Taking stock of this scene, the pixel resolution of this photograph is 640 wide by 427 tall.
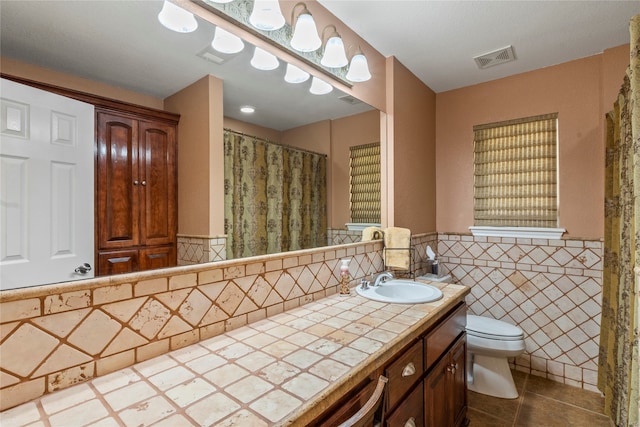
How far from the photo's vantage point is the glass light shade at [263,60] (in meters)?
1.27

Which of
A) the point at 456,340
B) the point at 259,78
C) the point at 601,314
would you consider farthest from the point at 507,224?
the point at 259,78

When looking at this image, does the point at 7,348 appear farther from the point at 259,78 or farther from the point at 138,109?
the point at 259,78

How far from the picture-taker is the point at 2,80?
620mm

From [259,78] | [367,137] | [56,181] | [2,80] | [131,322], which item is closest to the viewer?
[2,80]

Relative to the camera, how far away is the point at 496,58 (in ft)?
7.09

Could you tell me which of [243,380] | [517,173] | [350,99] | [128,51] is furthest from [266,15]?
[517,173]

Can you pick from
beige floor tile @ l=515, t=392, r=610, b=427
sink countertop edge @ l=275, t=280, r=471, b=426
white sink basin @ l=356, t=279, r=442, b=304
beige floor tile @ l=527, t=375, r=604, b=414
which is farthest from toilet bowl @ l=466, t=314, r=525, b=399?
sink countertop edge @ l=275, t=280, r=471, b=426

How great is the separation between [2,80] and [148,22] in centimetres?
44

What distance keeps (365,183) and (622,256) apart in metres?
1.38

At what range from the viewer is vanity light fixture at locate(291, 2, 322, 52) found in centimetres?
139

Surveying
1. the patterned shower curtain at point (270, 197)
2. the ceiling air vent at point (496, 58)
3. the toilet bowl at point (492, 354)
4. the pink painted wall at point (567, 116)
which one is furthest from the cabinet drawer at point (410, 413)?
the ceiling air vent at point (496, 58)

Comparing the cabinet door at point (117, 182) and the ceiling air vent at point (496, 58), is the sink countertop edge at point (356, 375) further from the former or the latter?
the ceiling air vent at point (496, 58)

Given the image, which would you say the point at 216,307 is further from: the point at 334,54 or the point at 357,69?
the point at 357,69

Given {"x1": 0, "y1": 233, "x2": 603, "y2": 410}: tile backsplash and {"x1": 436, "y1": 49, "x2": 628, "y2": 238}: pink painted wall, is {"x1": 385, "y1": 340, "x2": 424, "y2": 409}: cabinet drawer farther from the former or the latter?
{"x1": 436, "y1": 49, "x2": 628, "y2": 238}: pink painted wall
